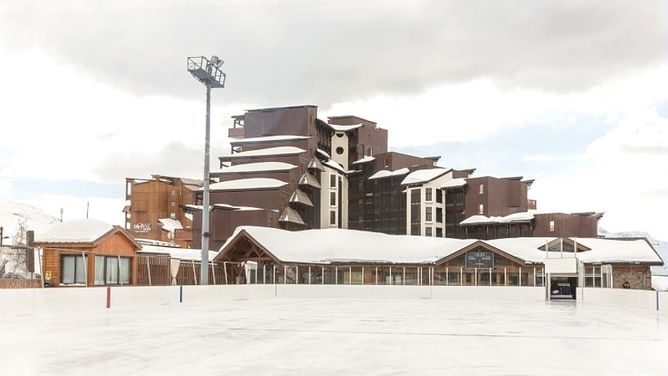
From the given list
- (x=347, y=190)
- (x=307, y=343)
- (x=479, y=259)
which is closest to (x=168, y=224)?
(x=347, y=190)

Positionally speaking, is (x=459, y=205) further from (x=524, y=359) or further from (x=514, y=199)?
(x=524, y=359)

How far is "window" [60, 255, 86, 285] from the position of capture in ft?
116

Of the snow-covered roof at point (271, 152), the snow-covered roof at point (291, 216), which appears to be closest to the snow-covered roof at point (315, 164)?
the snow-covered roof at point (271, 152)

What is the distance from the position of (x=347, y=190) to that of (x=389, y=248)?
1152 inches

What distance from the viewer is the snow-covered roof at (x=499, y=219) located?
8491cm

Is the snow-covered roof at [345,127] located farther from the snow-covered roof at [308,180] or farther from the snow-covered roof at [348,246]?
the snow-covered roof at [348,246]

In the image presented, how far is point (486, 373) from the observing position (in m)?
12.5


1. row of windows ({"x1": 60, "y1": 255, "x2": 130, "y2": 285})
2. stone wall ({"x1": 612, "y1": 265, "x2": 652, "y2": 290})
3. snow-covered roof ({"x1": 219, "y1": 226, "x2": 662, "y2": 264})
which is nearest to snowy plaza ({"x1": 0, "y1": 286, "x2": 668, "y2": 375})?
row of windows ({"x1": 60, "y1": 255, "x2": 130, "y2": 285})

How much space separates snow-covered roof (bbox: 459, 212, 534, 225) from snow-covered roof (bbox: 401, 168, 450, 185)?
22.9ft

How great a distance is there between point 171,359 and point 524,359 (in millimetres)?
7440

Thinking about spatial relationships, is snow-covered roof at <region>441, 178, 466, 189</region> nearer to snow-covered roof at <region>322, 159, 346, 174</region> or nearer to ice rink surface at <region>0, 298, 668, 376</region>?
snow-covered roof at <region>322, 159, 346, 174</region>

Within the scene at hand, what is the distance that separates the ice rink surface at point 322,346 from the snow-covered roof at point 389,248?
1402 inches

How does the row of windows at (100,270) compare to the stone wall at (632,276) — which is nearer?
the row of windows at (100,270)

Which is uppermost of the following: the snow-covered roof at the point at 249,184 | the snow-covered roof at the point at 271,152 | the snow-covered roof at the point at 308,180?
the snow-covered roof at the point at 271,152
